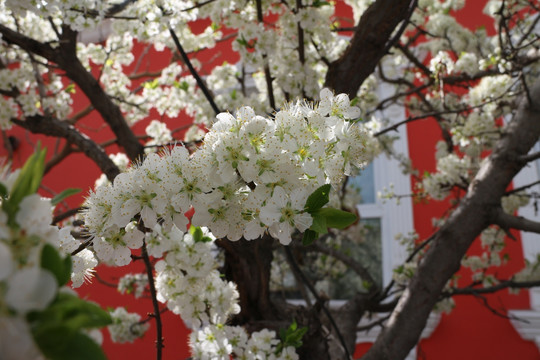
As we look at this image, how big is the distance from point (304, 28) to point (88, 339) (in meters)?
1.76

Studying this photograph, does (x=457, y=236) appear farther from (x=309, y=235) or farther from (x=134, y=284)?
(x=134, y=284)

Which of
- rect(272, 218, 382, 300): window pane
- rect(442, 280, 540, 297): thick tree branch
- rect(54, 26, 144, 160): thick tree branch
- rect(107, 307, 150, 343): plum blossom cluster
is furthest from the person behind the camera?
rect(272, 218, 382, 300): window pane

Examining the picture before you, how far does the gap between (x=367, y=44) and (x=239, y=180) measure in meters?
Result: 1.10

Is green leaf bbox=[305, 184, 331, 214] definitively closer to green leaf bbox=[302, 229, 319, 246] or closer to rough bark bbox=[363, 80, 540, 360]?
green leaf bbox=[302, 229, 319, 246]

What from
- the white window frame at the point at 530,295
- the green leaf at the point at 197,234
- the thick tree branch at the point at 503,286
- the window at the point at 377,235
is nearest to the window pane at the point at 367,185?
the window at the point at 377,235

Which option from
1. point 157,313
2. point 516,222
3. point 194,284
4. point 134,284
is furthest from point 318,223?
point 134,284

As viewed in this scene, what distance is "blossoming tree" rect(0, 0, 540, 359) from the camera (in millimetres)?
443

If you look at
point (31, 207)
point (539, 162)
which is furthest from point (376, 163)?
point (31, 207)

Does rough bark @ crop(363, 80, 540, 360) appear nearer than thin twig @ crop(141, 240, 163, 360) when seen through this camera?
No

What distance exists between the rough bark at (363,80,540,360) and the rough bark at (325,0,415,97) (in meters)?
0.73

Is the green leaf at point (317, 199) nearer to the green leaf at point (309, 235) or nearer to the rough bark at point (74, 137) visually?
the green leaf at point (309, 235)

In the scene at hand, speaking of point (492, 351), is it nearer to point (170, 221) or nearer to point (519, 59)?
point (519, 59)

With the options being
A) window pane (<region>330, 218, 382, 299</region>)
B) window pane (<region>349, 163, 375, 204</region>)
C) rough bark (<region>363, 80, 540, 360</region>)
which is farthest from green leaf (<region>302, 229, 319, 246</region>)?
window pane (<region>349, 163, 375, 204</region>)

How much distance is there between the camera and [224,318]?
1606mm
